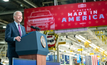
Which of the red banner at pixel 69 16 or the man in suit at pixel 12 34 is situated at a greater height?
the red banner at pixel 69 16

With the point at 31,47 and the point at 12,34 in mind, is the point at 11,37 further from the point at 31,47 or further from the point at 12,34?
the point at 31,47

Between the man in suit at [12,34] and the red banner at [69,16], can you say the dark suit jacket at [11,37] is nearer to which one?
the man in suit at [12,34]

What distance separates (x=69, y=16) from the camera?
7301 mm

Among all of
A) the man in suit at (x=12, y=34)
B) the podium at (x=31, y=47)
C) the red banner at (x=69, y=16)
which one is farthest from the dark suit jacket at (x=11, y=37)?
the red banner at (x=69, y=16)

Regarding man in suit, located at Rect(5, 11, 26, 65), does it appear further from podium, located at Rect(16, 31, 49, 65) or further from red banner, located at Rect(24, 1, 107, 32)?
red banner, located at Rect(24, 1, 107, 32)

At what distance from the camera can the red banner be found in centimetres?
700

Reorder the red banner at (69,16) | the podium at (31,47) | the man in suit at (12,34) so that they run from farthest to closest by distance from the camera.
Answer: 1. the red banner at (69,16)
2. the man in suit at (12,34)
3. the podium at (31,47)

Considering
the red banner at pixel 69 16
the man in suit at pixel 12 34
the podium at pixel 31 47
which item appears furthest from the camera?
the red banner at pixel 69 16

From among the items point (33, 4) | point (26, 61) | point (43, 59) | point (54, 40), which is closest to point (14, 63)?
point (26, 61)

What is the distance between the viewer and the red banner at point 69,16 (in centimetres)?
700

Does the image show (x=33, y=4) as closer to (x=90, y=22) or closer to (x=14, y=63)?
(x=90, y=22)

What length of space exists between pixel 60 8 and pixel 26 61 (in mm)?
5489

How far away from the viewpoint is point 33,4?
35.9 ft

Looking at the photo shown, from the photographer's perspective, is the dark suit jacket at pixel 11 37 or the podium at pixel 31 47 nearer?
the podium at pixel 31 47
